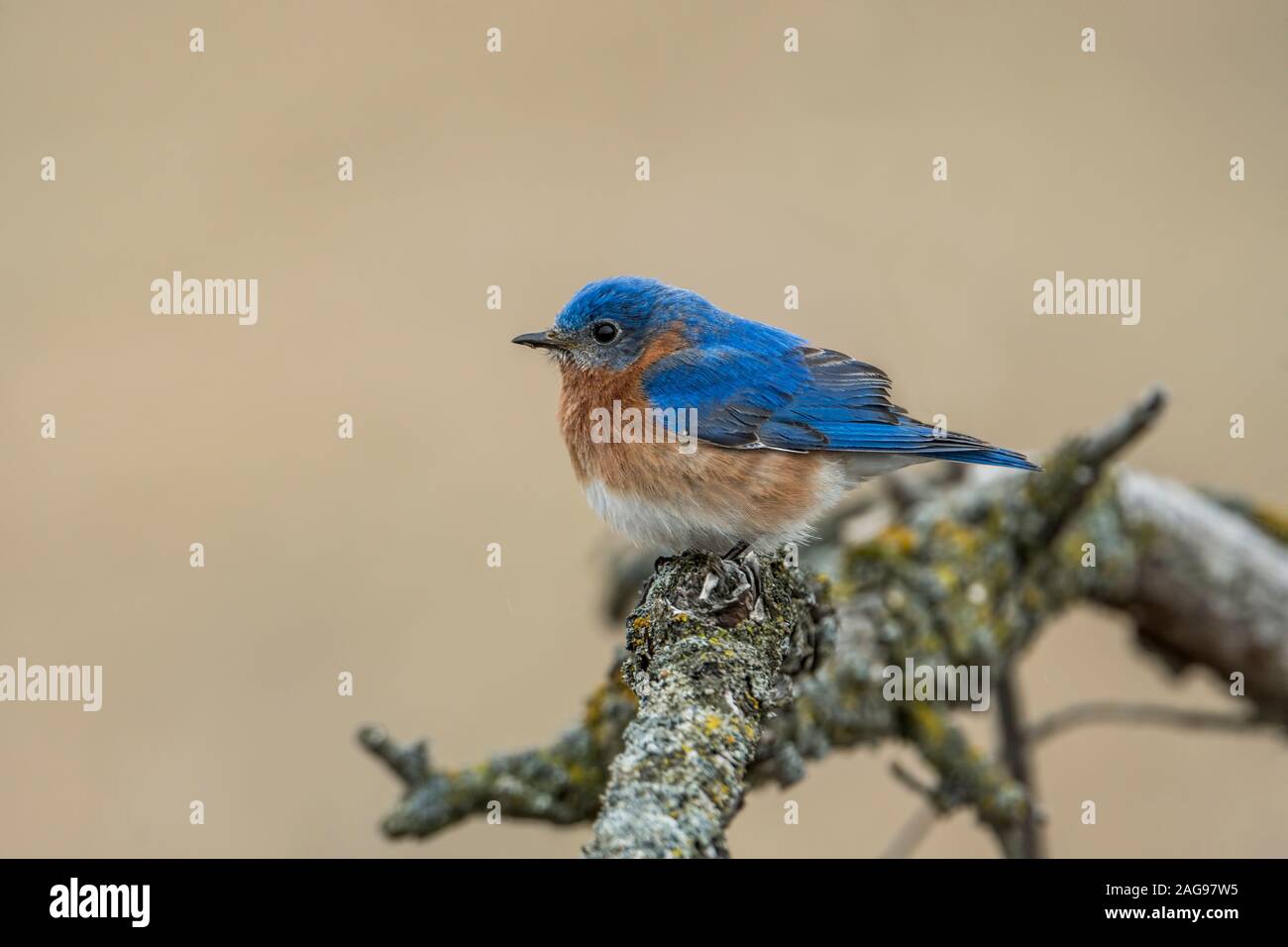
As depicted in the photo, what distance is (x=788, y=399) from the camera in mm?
3982

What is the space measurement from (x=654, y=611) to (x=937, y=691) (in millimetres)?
1111

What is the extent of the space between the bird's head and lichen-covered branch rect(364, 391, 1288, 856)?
0.87 meters

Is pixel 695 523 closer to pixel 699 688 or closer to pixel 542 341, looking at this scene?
pixel 542 341

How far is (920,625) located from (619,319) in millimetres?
1334

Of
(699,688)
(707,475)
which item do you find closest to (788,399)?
(707,475)

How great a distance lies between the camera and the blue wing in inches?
150

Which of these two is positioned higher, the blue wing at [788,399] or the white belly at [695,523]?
the blue wing at [788,399]

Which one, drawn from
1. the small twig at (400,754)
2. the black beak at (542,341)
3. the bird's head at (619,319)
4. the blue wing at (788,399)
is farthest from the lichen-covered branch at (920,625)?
the black beak at (542,341)

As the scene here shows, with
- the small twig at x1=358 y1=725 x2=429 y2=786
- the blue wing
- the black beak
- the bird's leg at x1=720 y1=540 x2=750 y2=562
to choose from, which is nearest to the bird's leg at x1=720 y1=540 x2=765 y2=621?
the bird's leg at x1=720 y1=540 x2=750 y2=562

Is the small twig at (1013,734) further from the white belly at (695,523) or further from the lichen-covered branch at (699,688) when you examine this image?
the lichen-covered branch at (699,688)

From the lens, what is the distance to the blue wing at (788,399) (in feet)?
12.5

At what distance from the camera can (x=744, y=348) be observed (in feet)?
13.5
